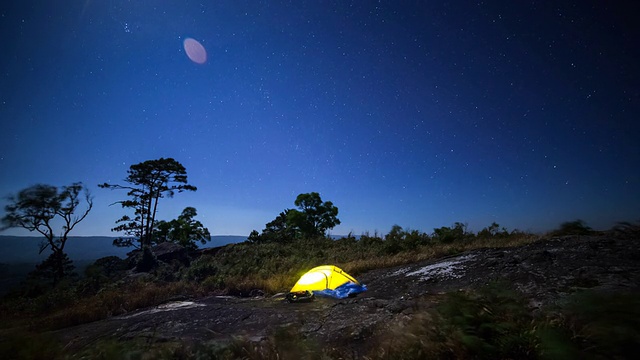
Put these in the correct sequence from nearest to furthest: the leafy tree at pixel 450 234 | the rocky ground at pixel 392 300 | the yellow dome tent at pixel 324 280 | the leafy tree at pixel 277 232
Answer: the rocky ground at pixel 392 300 < the yellow dome tent at pixel 324 280 < the leafy tree at pixel 450 234 < the leafy tree at pixel 277 232

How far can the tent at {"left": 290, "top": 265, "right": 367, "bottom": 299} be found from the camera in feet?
27.8

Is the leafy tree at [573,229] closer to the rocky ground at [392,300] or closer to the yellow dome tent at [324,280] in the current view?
the rocky ground at [392,300]

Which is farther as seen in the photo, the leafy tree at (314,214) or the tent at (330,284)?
the leafy tree at (314,214)

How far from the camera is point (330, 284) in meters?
8.77

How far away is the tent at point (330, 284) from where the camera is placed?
848 centimetres

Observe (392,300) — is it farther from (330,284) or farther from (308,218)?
(308,218)

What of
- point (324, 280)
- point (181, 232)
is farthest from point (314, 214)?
point (324, 280)

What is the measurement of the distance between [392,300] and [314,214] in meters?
35.3

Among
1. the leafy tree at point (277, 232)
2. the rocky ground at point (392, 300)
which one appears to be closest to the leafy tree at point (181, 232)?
the leafy tree at point (277, 232)

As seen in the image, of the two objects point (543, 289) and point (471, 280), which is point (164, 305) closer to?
point (471, 280)

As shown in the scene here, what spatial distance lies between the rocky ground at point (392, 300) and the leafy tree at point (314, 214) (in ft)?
99.8

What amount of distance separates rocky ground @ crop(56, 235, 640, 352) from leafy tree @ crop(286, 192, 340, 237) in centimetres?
3043

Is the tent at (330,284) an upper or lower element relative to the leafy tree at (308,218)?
lower

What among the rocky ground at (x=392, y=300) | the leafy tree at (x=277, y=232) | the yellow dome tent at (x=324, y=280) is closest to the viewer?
the rocky ground at (x=392, y=300)
